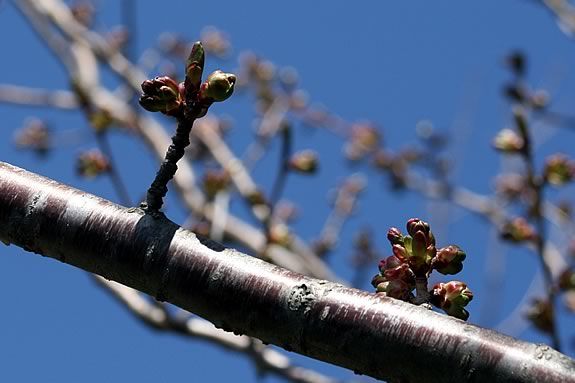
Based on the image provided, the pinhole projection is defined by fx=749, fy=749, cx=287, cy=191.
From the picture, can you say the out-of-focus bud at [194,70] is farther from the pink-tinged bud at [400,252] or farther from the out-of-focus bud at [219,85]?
the pink-tinged bud at [400,252]

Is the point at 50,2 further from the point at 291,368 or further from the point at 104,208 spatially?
the point at 104,208

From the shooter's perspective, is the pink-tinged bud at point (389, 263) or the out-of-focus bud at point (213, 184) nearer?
the pink-tinged bud at point (389, 263)

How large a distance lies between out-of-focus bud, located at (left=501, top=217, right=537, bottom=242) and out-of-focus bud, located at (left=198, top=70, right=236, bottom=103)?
86.7 inches

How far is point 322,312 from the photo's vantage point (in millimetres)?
1355

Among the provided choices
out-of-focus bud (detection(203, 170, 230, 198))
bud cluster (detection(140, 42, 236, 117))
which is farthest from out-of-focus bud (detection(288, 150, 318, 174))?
bud cluster (detection(140, 42, 236, 117))

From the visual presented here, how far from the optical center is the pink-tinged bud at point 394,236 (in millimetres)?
1582

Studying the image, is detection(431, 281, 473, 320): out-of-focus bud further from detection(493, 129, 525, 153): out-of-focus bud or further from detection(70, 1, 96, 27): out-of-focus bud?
detection(70, 1, 96, 27): out-of-focus bud

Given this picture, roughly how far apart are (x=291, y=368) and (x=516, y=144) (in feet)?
4.64

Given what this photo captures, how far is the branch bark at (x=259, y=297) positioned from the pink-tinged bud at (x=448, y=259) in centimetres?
26

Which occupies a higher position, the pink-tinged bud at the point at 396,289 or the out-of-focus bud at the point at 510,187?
the out-of-focus bud at the point at 510,187

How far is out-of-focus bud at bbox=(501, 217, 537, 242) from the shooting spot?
343 cm

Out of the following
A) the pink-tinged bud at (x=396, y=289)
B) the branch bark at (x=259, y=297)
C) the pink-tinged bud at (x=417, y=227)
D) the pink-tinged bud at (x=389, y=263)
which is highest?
the pink-tinged bud at (x=417, y=227)

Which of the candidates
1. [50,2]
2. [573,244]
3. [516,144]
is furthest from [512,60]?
[50,2]

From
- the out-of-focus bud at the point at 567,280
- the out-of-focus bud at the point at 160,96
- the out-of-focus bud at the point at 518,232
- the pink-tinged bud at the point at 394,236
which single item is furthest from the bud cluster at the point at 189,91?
the out-of-focus bud at the point at 518,232
